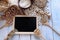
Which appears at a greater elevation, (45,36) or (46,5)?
(46,5)

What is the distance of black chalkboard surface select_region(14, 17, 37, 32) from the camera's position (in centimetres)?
127

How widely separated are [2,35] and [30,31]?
24 centimetres

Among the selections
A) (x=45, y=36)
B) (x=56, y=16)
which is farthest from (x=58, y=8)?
(x=45, y=36)

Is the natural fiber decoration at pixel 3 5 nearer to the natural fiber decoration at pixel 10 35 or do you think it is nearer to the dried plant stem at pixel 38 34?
the natural fiber decoration at pixel 10 35

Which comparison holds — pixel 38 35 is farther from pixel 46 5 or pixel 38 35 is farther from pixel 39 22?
pixel 46 5

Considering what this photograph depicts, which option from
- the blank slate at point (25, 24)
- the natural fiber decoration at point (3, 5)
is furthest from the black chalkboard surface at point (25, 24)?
the natural fiber decoration at point (3, 5)

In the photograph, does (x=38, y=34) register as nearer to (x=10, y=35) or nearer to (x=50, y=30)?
(x=50, y=30)

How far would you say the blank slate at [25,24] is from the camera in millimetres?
1268

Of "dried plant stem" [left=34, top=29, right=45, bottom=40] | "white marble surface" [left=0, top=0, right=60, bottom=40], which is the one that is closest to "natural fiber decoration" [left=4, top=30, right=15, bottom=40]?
"white marble surface" [left=0, top=0, right=60, bottom=40]

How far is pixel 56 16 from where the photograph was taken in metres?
1.33

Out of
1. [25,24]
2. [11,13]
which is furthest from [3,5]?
[25,24]

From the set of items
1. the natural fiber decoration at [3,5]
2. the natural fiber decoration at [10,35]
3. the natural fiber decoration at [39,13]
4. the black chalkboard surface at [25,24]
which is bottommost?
the natural fiber decoration at [10,35]

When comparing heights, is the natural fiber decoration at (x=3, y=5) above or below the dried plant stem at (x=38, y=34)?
above

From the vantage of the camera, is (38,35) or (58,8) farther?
(58,8)
